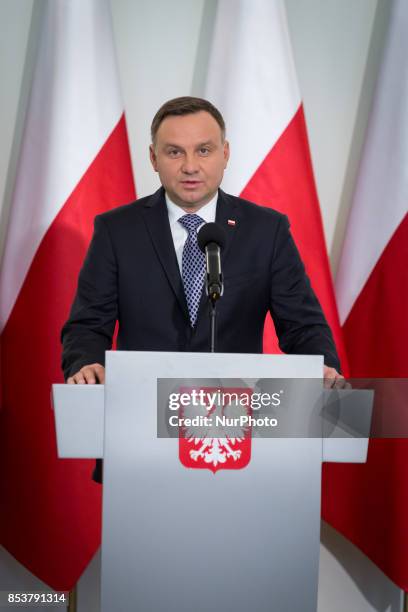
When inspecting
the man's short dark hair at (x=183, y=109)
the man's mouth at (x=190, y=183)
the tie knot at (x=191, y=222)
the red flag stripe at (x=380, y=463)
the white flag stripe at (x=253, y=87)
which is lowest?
the red flag stripe at (x=380, y=463)

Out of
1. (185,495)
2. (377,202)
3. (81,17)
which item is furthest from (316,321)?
(81,17)

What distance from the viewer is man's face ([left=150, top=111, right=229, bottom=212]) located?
80.0 inches

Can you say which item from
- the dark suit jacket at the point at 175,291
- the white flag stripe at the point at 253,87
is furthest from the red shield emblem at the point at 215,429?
the white flag stripe at the point at 253,87

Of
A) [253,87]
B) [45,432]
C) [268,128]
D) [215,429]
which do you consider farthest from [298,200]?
[215,429]

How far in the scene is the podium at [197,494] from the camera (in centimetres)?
135

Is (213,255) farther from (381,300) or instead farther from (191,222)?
(381,300)

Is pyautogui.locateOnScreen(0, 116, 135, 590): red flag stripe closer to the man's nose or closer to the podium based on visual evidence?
the man's nose

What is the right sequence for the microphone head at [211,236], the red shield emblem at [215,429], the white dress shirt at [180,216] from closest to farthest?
the red shield emblem at [215,429] < the microphone head at [211,236] < the white dress shirt at [180,216]

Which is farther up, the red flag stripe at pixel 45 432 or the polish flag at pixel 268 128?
the polish flag at pixel 268 128

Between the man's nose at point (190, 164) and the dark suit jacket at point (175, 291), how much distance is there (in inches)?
6.0

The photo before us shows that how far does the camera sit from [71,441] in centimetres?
136

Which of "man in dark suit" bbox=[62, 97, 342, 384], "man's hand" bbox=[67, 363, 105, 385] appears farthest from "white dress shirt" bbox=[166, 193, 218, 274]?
"man's hand" bbox=[67, 363, 105, 385]

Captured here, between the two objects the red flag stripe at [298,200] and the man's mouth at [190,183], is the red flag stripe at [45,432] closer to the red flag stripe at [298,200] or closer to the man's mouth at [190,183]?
the red flag stripe at [298,200]

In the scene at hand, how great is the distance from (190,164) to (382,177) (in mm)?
1165
